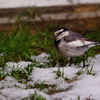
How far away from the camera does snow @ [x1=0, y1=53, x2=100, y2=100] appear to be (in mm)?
4238

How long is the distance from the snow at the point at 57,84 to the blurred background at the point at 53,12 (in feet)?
9.78

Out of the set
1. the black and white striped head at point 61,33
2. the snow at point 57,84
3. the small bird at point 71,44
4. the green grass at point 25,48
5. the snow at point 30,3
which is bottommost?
the snow at point 57,84

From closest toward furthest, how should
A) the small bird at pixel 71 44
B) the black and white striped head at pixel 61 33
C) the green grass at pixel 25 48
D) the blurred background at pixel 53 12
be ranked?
1. the small bird at pixel 71 44
2. the black and white striped head at pixel 61 33
3. the green grass at pixel 25 48
4. the blurred background at pixel 53 12

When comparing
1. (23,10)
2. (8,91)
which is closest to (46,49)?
(8,91)

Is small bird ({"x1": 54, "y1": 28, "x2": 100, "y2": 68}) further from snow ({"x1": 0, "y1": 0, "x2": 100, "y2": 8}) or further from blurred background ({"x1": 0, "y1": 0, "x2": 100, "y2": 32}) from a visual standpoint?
snow ({"x1": 0, "y1": 0, "x2": 100, "y2": 8})

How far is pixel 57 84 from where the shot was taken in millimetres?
4730

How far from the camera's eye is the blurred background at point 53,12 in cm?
835

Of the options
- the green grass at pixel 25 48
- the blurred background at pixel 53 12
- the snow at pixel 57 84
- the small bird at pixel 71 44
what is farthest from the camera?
the blurred background at pixel 53 12

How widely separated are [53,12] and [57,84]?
13.9 ft

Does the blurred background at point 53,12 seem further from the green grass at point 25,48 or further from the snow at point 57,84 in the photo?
the snow at point 57,84

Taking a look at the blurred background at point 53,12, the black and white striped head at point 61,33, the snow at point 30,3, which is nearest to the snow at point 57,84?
the black and white striped head at point 61,33

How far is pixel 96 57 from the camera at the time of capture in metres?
6.00

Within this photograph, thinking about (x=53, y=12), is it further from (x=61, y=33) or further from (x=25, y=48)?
(x=61, y=33)

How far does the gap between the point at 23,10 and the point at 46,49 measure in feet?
8.50
